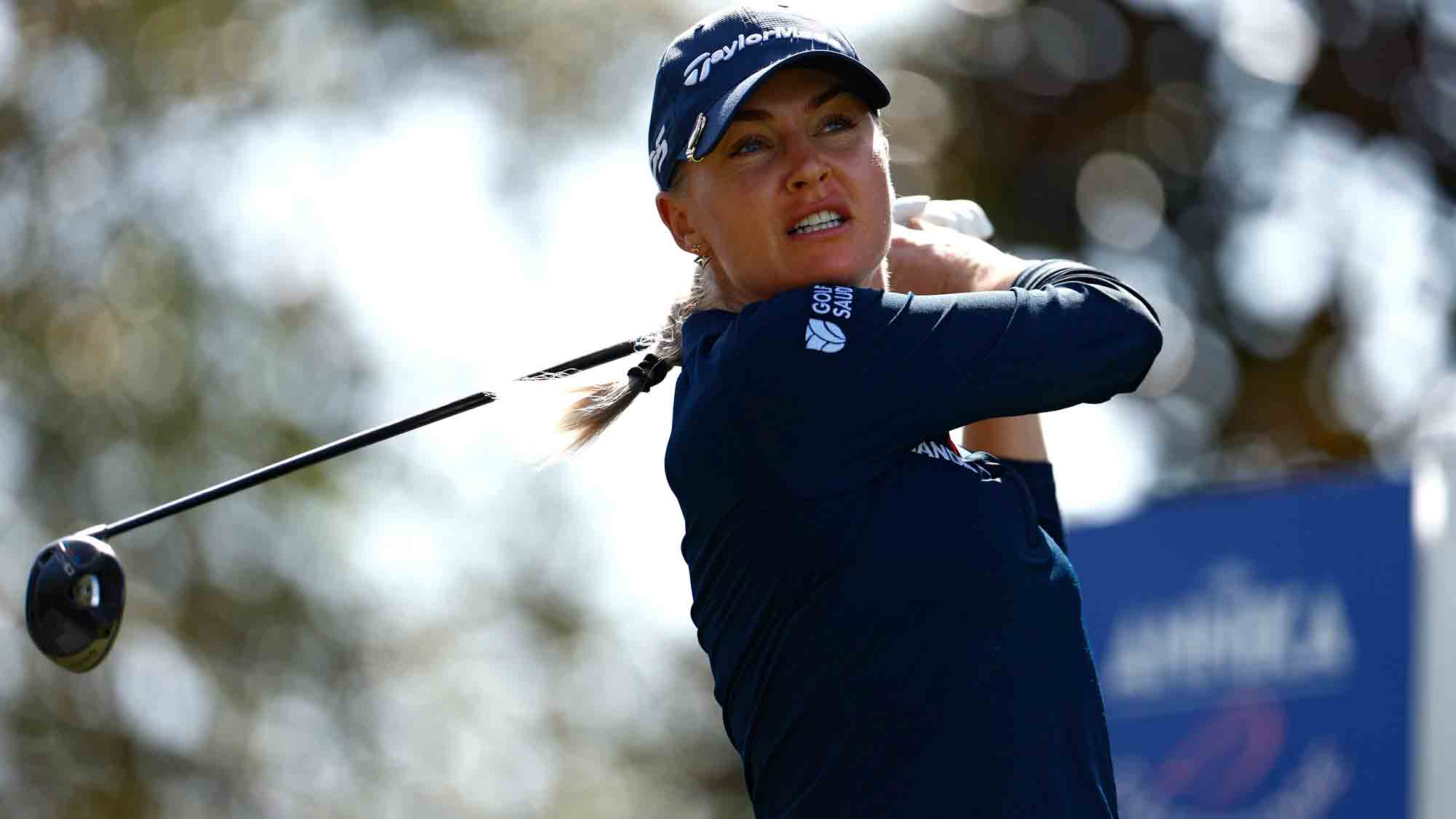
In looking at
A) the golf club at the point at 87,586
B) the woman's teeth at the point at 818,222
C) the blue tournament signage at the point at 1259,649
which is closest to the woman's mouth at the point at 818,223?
the woman's teeth at the point at 818,222

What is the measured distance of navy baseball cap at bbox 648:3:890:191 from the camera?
11.2ft

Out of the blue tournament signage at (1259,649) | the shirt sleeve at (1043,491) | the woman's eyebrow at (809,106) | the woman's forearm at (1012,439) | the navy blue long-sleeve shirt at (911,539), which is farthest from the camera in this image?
the blue tournament signage at (1259,649)

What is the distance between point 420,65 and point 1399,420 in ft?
29.7

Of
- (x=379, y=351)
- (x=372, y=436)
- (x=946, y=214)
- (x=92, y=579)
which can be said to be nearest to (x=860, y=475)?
(x=946, y=214)

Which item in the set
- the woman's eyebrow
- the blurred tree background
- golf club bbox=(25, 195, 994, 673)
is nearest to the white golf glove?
golf club bbox=(25, 195, 994, 673)

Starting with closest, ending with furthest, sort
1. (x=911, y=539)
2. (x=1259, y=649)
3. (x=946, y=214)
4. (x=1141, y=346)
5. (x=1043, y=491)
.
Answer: (x=911, y=539) < (x=1141, y=346) < (x=1043, y=491) < (x=946, y=214) < (x=1259, y=649)

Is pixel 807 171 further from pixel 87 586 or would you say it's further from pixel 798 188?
pixel 87 586

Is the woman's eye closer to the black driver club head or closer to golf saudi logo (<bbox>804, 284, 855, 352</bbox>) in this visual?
golf saudi logo (<bbox>804, 284, 855, 352</bbox>)

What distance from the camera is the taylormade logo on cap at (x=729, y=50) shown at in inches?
136

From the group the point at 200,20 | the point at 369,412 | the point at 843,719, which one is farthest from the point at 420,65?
the point at 843,719

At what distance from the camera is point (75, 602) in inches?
171

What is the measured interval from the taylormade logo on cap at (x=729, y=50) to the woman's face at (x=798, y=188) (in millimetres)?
61

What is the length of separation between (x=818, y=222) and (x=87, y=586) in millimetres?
1713

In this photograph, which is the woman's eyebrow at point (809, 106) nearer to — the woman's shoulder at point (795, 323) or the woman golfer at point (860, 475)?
the woman golfer at point (860, 475)
